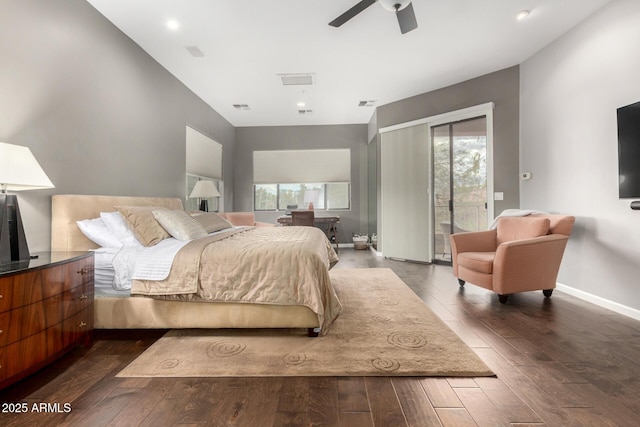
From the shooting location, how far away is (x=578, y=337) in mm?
2201

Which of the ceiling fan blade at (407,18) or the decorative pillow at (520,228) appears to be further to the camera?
the decorative pillow at (520,228)

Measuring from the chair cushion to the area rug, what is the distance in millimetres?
875

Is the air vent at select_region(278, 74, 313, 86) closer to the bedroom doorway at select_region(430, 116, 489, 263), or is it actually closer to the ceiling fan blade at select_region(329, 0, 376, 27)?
the ceiling fan blade at select_region(329, 0, 376, 27)

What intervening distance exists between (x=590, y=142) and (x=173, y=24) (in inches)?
173

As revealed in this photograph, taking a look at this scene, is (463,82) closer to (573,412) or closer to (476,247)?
(476,247)

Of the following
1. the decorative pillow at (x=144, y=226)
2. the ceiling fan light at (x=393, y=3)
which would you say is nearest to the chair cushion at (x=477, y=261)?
the ceiling fan light at (x=393, y=3)

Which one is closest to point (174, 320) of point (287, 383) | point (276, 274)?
point (276, 274)

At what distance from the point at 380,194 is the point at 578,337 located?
385cm

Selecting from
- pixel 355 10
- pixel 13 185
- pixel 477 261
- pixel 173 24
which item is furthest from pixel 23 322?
pixel 477 261

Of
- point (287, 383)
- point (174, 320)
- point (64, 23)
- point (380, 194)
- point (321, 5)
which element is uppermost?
point (321, 5)

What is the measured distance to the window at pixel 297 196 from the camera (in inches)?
277

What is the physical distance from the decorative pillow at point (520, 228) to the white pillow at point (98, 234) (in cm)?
393

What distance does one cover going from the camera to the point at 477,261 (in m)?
3.11

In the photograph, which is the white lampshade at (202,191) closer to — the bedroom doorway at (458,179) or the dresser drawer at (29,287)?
the dresser drawer at (29,287)
